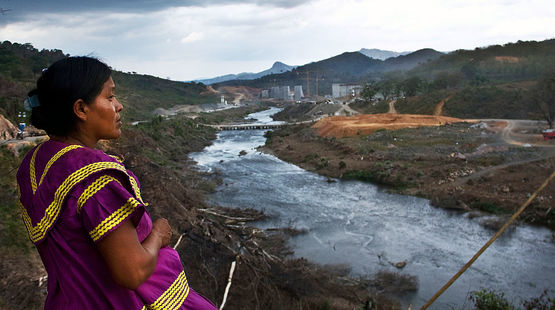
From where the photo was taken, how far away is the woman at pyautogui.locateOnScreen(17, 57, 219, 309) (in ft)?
3.76

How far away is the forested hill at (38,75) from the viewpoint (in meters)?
21.1

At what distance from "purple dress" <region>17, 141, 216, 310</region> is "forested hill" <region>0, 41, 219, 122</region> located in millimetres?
651

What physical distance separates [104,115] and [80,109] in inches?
3.0

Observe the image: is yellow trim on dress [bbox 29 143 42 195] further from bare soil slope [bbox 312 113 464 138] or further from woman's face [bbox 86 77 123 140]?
bare soil slope [bbox 312 113 464 138]

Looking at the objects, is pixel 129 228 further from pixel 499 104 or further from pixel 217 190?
Result: pixel 499 104

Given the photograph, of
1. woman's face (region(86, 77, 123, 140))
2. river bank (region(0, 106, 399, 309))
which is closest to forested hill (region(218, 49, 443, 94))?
river bank (region(0, 106, 399, 309))

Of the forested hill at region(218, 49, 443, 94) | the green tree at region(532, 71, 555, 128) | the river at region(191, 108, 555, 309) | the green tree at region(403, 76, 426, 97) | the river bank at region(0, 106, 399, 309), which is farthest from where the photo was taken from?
the forested hill at region(218, 49, 443, 94)

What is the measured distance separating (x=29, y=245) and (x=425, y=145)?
23.1m

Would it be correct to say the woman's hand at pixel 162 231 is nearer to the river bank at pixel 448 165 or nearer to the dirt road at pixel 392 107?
the river bank at pixel 448 165

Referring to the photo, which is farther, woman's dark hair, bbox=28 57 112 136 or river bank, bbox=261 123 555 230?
river bank, bbox=261 123 555 230

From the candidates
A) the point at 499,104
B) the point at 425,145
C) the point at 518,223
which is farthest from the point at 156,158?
the point at 499,104

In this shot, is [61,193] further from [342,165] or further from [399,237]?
[342,165]

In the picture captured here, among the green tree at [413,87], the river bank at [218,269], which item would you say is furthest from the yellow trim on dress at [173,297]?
the green tree at [413,87]

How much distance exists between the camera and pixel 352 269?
10719mm
